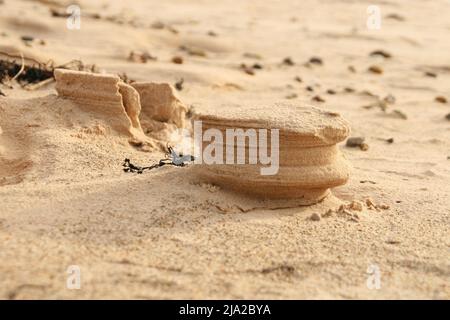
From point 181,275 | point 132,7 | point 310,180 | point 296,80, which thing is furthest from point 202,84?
point 132,7

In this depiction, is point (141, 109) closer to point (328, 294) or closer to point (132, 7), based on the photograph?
point (328, 294)

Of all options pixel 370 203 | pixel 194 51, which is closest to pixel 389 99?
pixel 194 51

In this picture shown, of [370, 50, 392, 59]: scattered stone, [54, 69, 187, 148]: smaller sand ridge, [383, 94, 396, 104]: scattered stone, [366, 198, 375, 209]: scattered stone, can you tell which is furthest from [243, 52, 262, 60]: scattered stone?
[366, 198, 375, 209]: scattered stone

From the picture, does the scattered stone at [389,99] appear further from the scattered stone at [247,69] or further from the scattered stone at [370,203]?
the scattered stone at [370,203]

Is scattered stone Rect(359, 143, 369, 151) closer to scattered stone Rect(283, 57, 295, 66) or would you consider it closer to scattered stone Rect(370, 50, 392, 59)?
scattered stone Rect(283, 57, 295, 66)

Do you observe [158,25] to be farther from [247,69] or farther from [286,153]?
[286,153]

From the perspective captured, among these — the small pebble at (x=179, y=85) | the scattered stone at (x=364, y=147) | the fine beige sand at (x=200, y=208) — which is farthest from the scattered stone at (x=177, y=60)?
the scattered stone at (x=364, y=147)
